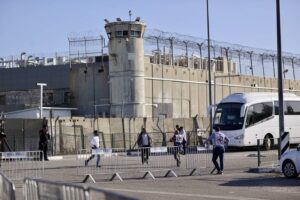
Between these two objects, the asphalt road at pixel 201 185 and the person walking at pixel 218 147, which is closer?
the asphalt road at pixel 201 185

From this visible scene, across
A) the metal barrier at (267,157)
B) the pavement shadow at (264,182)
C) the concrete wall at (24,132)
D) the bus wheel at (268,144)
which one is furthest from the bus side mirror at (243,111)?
the pavement shadow at (264,182)

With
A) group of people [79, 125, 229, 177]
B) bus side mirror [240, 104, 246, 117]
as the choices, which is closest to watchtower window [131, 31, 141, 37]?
bus side mirror [240, 104, 246, 117]

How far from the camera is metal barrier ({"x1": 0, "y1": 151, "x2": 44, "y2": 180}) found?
2198cm

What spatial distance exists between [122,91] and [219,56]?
68.8 ft

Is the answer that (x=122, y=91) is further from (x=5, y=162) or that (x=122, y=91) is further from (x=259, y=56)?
(x=5, y=162)

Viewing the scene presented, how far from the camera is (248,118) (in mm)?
38812

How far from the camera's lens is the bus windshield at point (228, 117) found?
1528 inches

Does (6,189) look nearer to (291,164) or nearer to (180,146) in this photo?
(291,164)

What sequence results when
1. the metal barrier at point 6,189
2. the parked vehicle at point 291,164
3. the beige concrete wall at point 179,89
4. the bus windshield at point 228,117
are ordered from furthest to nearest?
1. the beige concrete wall at point 179,89
2. the bus windshield at point 228,117
3. the parked vehicle at point 291,164
4. the metal barrier at point 6,189

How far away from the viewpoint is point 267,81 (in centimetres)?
8306

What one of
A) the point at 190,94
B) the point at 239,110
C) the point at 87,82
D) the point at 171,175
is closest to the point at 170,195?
the point at 171,175

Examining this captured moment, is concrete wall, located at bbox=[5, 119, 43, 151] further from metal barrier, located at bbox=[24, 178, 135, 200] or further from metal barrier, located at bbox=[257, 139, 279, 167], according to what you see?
metal barrier, located at bbox=[24, 178, 135, 200]

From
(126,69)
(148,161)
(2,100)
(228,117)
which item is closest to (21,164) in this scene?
(148,161)

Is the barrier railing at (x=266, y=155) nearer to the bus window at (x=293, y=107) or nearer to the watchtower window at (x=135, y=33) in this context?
the bus window at (x=293, y=107)
